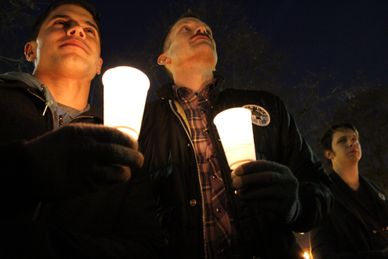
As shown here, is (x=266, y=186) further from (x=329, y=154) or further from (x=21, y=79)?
(x=329, y=154)

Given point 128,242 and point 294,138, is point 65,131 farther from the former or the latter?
point 294,138

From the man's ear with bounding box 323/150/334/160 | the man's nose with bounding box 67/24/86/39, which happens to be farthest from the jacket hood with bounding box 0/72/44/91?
the man's ear with bounding box 323/150/334/160

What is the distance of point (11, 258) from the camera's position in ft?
5.52

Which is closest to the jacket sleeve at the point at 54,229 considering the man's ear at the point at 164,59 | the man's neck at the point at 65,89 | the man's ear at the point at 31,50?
the man's neck at the point at 65,89

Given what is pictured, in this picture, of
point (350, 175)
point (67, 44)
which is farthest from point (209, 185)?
point (350, 175)

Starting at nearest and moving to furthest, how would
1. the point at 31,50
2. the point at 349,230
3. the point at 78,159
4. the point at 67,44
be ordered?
1. the point at 78,159
2. the point at 67,44
3. the point at 31,50
4. the point at 349,230

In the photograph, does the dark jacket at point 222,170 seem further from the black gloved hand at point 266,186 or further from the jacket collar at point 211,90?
the black gloved hand at point 266,186

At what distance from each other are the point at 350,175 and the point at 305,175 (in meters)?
3.08

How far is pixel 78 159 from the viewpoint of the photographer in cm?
165

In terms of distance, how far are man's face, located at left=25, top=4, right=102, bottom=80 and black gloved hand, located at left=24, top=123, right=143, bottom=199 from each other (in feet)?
5.94

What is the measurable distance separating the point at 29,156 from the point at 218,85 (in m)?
2.48

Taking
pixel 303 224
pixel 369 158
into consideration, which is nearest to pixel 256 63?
pixel 369 158

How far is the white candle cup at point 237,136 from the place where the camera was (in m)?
2.18

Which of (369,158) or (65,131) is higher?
(65,131)
